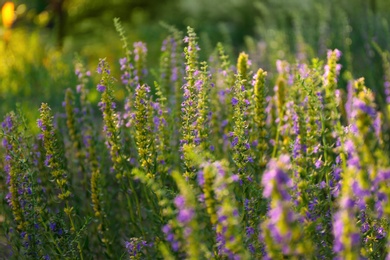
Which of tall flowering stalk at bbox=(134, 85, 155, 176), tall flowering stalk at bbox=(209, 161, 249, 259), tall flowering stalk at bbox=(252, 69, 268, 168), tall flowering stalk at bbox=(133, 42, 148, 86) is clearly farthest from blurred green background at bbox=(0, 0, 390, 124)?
tall flowering stalk at bbox=(209, 161, 249, 259)

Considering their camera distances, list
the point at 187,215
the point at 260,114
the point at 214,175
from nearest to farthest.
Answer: the point at 187,215, the point at 214,175, the point at 260,114

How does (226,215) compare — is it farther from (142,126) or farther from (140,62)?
(140,62)

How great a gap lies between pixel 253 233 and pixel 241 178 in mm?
228

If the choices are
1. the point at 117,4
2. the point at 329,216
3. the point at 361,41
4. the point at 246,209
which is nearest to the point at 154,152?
the point at 246,209

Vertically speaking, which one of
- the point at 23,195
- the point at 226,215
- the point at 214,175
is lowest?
the point at 226,215

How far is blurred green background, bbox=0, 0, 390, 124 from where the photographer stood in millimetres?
5004

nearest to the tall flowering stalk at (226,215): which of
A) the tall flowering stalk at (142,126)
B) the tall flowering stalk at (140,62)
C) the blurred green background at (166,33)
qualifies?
the tall flowering stalk at (142,126)

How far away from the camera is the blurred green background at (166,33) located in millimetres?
5004

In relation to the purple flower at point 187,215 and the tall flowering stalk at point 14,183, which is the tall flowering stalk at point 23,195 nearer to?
the tall flowering stalk at point 14,183

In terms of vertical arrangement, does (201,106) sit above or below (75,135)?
below

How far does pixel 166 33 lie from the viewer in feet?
27.7

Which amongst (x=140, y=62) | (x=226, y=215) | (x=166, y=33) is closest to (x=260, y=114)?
(x=140, y=62)

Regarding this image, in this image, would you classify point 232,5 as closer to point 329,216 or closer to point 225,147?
point 225,147

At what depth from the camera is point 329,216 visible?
7.64ft
